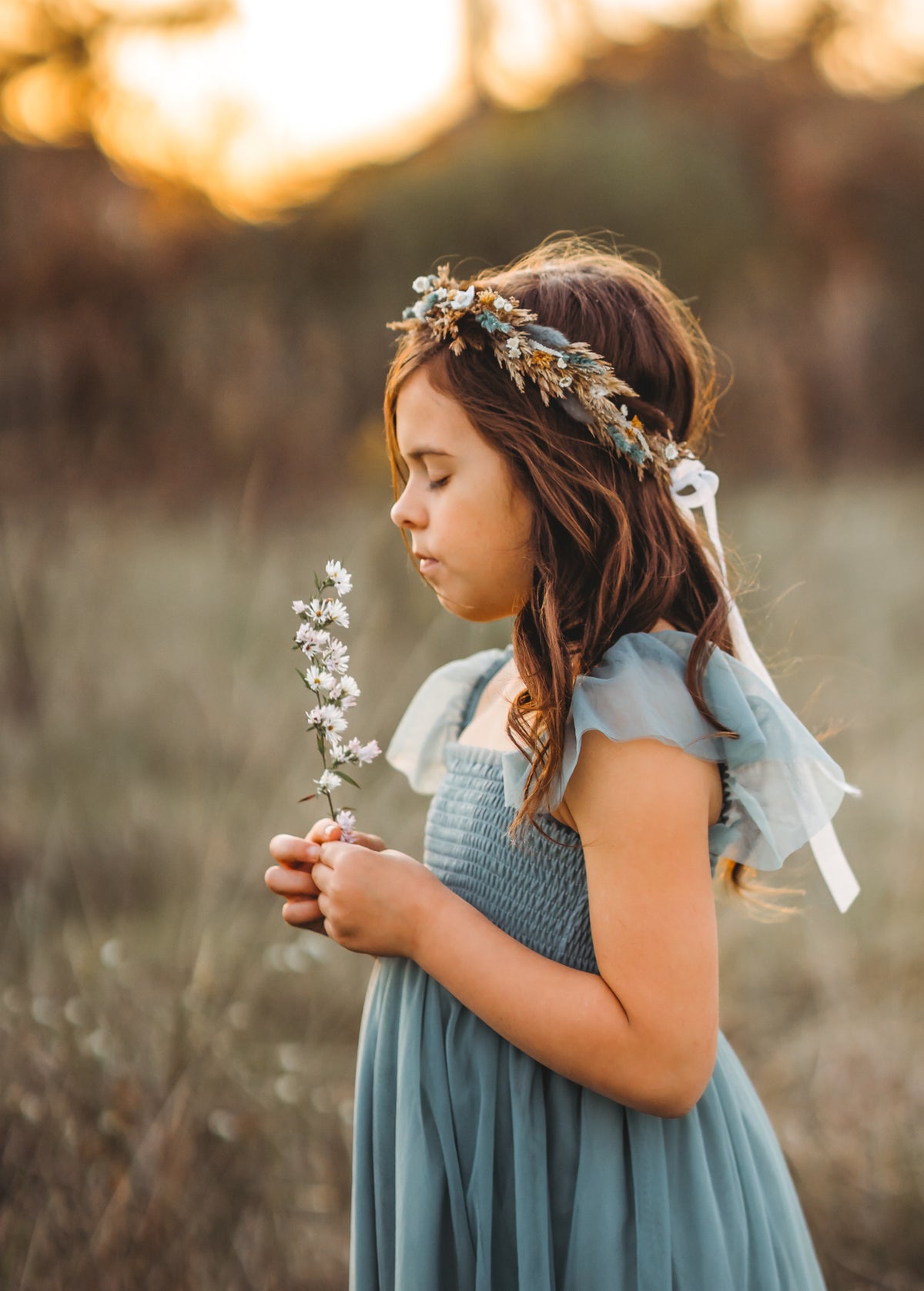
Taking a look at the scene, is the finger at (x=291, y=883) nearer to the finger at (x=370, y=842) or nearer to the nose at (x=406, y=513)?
the finger at (x=370, y=842)

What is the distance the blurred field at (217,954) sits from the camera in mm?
1821

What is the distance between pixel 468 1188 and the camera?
3.47 feet

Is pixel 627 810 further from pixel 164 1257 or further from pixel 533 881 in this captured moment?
pixel 164 1257

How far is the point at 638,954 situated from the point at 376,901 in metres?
0.27

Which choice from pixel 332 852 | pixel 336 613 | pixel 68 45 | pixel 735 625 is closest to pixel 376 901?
pixel 332 852

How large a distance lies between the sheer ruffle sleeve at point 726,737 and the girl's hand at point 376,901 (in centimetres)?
14

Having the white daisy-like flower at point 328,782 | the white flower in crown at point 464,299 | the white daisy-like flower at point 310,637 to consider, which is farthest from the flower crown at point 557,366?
the white daisy-like flower at point 328,782

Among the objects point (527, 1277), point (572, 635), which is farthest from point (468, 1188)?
point (572, 635)

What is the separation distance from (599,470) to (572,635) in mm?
189

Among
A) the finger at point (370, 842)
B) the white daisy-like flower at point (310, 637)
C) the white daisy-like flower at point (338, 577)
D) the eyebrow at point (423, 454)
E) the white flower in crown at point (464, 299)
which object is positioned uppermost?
the white flower in crown at point (464, 299)

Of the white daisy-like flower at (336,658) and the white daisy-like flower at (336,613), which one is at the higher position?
the white daisy-like flower at (336,613)

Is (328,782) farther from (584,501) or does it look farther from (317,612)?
(584,501)

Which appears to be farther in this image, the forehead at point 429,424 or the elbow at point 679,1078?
the forehead at point 429,424

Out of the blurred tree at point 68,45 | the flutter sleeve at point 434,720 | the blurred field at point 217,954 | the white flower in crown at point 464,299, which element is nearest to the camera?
the white flower in crown at point 464,299
